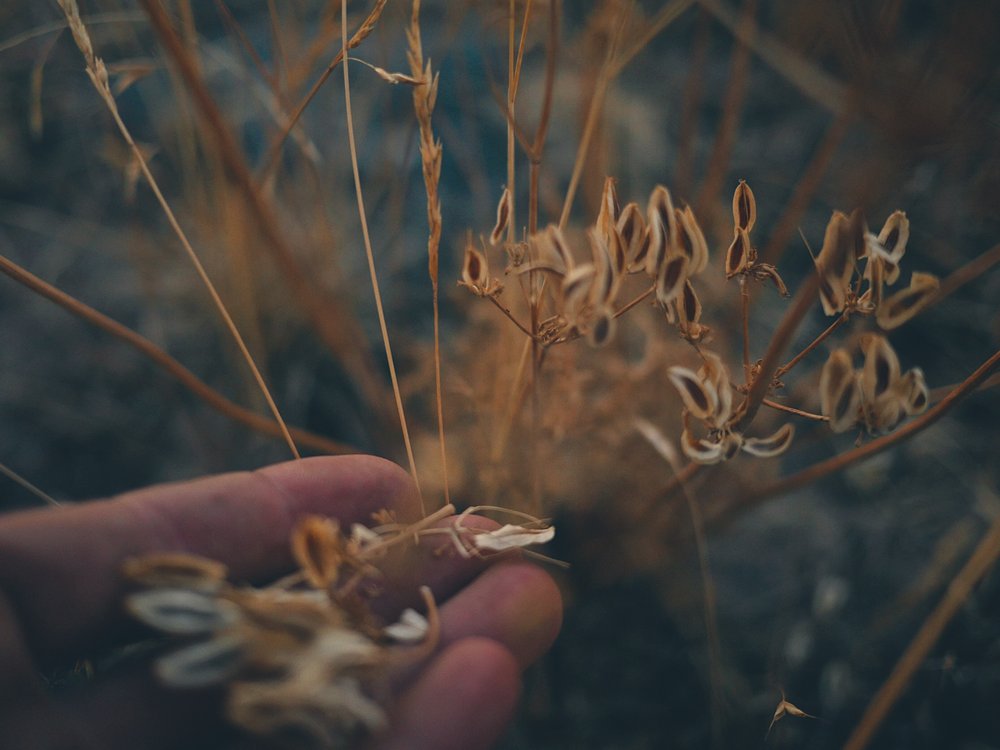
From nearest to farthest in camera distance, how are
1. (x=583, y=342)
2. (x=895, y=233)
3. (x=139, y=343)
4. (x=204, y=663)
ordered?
(x=204, y=663) < (x=895, y=233) < (x=139, y=343) < (x=583, y=342)

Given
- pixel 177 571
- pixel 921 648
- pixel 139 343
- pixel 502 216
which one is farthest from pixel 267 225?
pixel 921 648

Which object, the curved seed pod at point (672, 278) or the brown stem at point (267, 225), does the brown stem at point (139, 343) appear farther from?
the curved seed pod at point (672, 278)

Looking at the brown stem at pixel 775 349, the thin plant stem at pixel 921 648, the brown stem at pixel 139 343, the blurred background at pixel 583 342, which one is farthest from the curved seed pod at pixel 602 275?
the thin plant stem at pixel 921 648

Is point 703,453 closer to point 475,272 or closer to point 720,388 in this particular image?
point 720,388

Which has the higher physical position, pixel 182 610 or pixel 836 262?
pixel 836 262

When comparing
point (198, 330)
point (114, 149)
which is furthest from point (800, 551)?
point (114, 149)

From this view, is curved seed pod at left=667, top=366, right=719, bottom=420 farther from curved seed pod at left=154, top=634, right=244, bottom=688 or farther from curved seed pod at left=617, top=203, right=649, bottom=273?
curved seed pod at left=154, top=634, right=244, bottom=688
